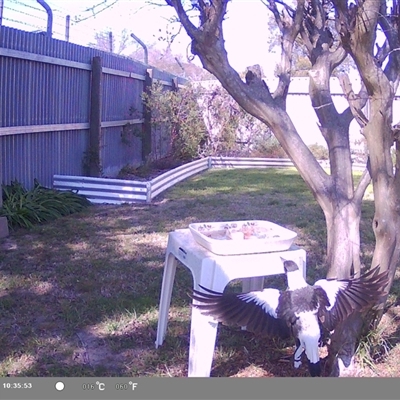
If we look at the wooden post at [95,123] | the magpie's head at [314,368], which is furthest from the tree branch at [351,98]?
the wooden post at [95,123]

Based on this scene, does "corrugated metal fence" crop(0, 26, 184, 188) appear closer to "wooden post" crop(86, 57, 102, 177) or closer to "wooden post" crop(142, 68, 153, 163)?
"wooden post" crop(86, 57, 102, 177)

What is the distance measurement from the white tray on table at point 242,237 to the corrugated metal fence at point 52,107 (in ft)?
13.6

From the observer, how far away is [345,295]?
3004 millimetres

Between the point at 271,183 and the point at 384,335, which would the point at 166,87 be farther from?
the point at 384,335

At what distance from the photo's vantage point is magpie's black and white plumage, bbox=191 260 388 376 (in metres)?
2.84

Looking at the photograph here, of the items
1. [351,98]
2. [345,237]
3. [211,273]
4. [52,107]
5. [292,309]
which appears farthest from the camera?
[52,107]

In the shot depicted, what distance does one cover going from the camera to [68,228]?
21.3 feet

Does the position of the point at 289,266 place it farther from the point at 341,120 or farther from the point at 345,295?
the point at 341,120

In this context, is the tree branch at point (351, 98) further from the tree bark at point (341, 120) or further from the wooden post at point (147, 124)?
the wooden post at point (147, 124)

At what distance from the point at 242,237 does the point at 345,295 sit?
59cm

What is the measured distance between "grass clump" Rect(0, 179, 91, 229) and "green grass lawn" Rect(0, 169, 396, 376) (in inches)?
6.4

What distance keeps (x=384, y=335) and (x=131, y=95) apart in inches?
339

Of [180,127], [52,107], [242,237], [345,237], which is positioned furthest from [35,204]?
[180,127]
